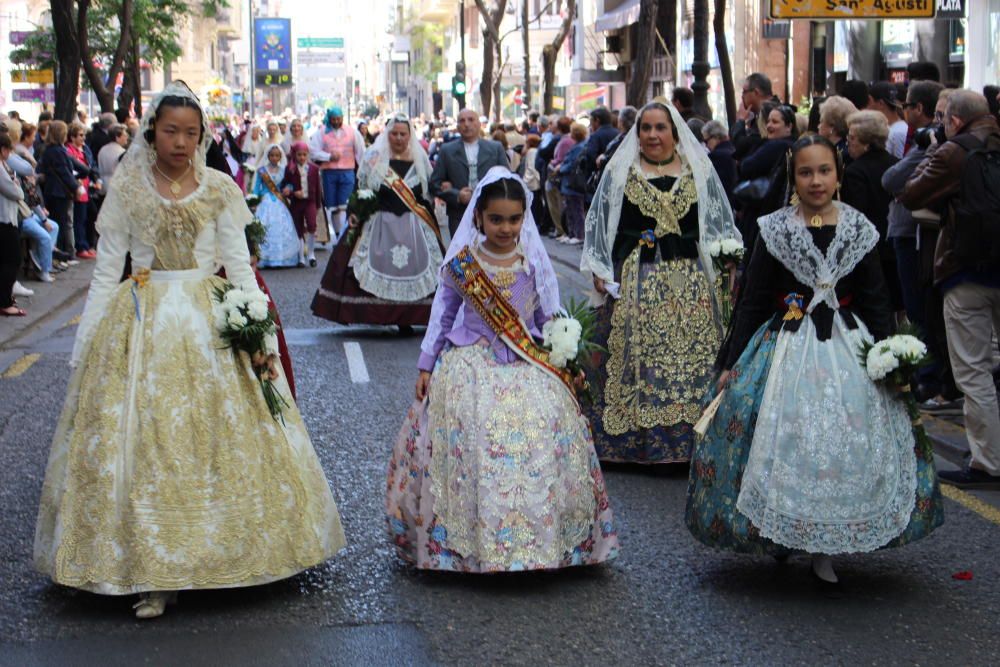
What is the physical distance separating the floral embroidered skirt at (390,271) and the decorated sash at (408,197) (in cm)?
7

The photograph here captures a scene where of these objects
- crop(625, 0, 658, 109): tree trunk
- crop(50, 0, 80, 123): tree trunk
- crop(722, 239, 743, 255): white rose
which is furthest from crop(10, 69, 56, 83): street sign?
crop(722, 239, 743, 255): white rose

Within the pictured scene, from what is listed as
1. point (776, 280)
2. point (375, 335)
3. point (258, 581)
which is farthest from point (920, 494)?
point (375, 335)

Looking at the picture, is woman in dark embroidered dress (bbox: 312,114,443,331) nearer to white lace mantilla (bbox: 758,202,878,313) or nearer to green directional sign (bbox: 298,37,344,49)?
white lace mantilla (bbox: 758,202,878,313)

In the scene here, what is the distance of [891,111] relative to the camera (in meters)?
11.8

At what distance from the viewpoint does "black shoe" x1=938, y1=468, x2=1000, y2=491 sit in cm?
783

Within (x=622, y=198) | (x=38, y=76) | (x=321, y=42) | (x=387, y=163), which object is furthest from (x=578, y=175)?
(x=321, y=42)

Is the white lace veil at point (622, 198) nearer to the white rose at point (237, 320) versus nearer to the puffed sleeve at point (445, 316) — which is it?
the puffed sleeve at point (445, 316)

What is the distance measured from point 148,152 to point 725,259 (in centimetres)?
342

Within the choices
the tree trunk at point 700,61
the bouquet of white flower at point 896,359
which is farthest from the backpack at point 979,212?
the tree trunk at point 700,61

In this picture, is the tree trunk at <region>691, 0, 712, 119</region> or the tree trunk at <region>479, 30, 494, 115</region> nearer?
the tree trunk at <region>691, 0, 712, 119</region>

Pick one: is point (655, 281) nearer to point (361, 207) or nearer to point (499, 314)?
point (499, 314)

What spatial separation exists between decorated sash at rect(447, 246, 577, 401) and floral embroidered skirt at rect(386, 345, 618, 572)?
0.14ft

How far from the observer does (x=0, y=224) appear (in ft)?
48.8

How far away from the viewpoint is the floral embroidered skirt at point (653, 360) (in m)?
8.16
